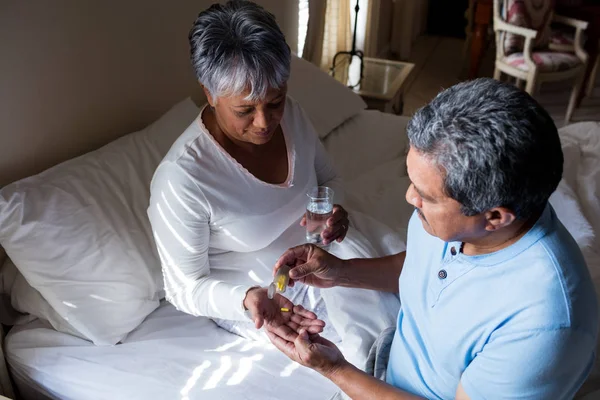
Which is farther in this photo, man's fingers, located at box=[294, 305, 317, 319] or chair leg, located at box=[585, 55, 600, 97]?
chair leg, located at box=[585, 55, 600, 97]

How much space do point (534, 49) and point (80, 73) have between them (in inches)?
131

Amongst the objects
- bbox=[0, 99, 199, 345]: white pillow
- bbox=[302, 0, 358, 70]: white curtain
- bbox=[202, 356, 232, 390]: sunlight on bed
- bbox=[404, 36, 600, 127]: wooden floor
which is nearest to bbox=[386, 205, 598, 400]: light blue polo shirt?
bbox=[202, 356, 232, 390]: sunlight on bed

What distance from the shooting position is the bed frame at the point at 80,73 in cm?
133

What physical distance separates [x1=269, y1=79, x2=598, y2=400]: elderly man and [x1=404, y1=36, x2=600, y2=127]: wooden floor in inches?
117

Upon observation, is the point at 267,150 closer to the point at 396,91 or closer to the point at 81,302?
the point at 81,302

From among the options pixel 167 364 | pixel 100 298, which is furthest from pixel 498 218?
pixel 100 298

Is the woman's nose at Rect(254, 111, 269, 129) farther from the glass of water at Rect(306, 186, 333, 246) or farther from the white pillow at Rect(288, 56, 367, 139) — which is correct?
the white pillow at Rect(288, 56, 367, 139)

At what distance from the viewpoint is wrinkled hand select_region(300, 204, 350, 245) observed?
1.44 metres

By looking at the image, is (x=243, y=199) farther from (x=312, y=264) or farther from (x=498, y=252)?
(x=498, y=252)

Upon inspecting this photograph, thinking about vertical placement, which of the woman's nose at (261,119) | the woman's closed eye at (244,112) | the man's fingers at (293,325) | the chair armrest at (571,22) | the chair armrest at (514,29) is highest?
the woman's closed eye at (244,112)

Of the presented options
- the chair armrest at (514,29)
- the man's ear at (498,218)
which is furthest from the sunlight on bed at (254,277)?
the chair armrest at (514,29)

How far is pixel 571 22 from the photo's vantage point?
12.3 feet

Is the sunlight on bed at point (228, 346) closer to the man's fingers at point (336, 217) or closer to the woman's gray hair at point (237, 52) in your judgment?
the man's fingers at point (336, 217)

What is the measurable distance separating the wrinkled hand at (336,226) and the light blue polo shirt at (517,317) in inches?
19.0
